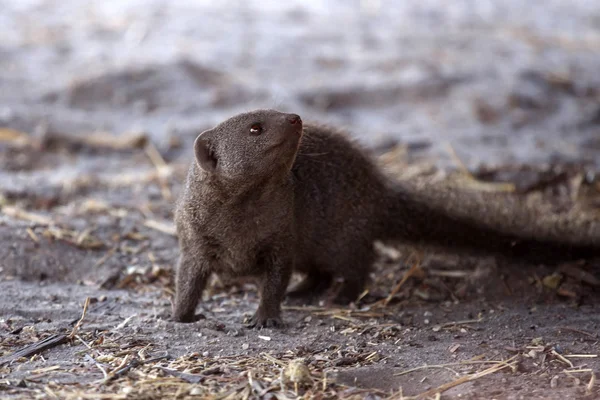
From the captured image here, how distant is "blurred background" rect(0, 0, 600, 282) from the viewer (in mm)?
6961

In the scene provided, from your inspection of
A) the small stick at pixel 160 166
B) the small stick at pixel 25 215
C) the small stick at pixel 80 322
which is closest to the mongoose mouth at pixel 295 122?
the small stick at pixel 80 322

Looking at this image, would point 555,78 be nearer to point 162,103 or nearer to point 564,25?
point 564,25

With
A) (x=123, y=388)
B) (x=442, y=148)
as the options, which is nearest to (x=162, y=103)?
(x=442, y=148)

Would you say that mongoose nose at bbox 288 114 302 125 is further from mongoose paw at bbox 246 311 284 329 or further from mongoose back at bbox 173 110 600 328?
mongoose paw at bbox 246 311 284 329

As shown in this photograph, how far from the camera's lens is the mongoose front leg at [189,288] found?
4227 millimetres

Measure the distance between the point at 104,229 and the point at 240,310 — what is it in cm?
138

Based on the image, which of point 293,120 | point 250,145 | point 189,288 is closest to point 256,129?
point 250,145

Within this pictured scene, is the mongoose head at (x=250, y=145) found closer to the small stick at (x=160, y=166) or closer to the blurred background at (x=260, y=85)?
the blurred background at (x=260, y=85)

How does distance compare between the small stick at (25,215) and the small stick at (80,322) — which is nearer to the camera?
the small stick at (80,322)

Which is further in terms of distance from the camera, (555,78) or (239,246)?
(555,78)

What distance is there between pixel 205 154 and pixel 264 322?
91 centimetres

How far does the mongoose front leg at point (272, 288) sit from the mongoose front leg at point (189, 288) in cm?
31

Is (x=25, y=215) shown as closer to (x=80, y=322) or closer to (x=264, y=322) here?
(x=80, y=322)

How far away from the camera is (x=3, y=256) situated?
484cm
